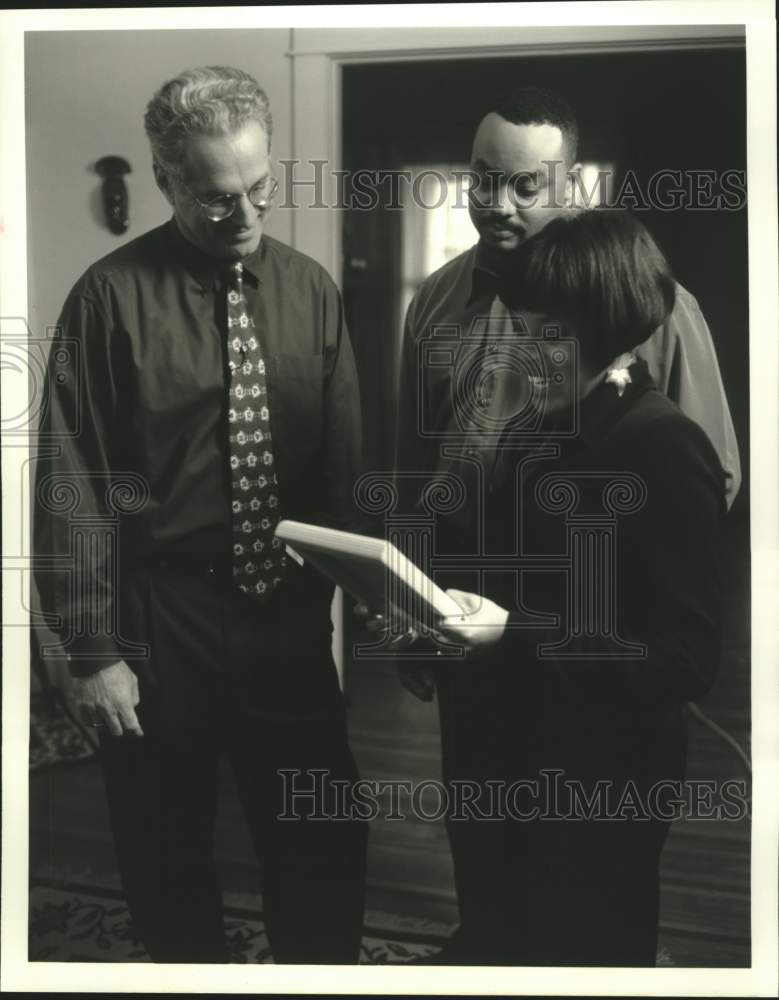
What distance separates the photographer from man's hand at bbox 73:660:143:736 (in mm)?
2150

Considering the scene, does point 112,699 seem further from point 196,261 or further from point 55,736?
point 196,261

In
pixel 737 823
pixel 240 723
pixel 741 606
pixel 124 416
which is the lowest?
pixel 737 823

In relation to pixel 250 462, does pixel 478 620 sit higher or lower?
lower

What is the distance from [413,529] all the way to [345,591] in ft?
0.56

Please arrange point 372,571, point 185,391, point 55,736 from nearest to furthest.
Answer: point 372,571 < point 185,391 < point 55,736

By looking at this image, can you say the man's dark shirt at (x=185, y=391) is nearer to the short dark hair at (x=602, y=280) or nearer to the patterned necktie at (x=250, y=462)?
the patterned necktie at (x=250, y=462)

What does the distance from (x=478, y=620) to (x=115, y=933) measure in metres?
0.95

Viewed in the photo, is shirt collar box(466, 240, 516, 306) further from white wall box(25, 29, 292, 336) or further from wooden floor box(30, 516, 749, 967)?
wooden floor box(30, 516, 749, 967)

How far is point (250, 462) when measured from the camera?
6.89 feet

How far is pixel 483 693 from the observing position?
2.12 metres

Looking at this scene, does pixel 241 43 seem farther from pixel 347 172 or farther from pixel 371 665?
pixel 371 665

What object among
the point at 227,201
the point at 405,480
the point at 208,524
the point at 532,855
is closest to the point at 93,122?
the point at 227,201

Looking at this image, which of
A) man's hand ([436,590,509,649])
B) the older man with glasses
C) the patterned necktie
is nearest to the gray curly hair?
the older man with glasses

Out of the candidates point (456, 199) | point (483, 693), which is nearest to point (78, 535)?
point (483, 693)
